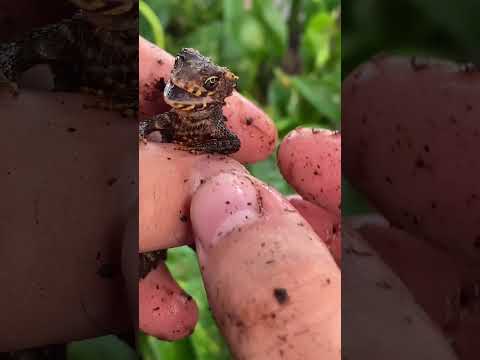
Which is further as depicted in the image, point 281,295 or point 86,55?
point 86,55

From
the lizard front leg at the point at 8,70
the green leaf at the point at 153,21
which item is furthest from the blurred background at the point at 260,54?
the lizard front leg at the point at 8,70

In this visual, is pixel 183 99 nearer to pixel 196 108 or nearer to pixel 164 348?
pixel 196 108

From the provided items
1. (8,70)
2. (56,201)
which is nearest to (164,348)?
(56,201)

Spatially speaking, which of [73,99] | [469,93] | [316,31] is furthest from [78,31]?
[469,93]

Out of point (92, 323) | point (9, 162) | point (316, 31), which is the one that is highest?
point (316, 31)

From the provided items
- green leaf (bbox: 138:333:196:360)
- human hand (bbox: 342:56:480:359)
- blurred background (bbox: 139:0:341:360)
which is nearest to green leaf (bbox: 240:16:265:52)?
blurred background (bbox: 139:0:341:360)

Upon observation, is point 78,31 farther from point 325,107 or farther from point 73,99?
point 325,107
